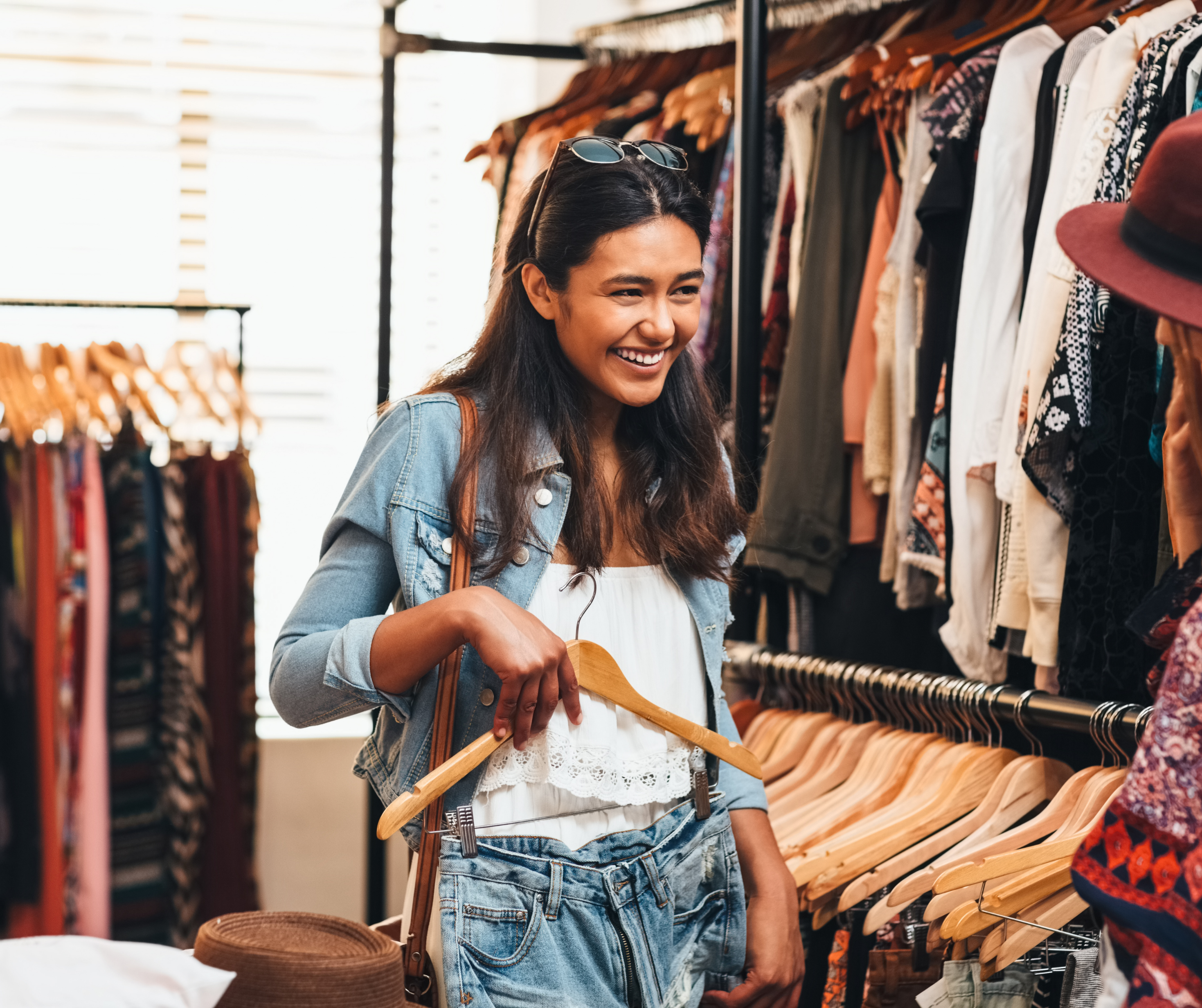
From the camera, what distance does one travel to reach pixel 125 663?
9.93 feet

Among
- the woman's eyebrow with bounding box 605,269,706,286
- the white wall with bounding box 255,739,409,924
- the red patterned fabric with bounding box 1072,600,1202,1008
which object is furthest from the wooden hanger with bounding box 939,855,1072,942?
the white wall with bounding box 255,739,409,924

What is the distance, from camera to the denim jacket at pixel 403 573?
129 centimetres

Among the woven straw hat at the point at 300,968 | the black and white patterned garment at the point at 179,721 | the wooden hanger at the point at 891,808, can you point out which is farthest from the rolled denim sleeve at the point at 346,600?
the black and white patterned garment at the point at 179,721

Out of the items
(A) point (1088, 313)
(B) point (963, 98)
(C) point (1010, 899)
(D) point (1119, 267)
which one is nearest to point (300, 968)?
(C) point (1010, 899)

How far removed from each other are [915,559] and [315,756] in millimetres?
2358

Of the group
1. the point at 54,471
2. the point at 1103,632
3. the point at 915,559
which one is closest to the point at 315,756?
the point at 54,471

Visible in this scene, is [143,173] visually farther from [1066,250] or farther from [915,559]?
[1066,250]

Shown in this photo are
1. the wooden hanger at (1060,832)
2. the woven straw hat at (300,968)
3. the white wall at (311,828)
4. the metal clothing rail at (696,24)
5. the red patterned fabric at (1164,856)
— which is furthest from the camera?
the white wall at (311,828)

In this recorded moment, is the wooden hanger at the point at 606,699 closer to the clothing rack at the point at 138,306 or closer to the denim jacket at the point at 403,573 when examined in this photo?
the denim jacket at the point at 403,573

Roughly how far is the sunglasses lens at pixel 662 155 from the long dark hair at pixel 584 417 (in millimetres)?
14

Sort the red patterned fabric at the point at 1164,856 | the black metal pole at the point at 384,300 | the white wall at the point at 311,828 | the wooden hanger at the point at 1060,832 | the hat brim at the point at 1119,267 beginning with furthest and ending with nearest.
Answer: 1. the white wall at the point at 311,828
2. the black metal pole at the point at 384,300
3. the wooden hanger at the point at 1060,832
4. the hat brim at the point at 1119,267
5. the red patterned fabric at the point at 1164,856

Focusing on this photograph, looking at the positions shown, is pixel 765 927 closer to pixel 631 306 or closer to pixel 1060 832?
pixel 1060 832

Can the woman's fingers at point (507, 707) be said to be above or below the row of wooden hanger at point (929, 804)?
above

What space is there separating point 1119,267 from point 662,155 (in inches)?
20.6
